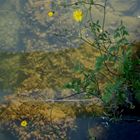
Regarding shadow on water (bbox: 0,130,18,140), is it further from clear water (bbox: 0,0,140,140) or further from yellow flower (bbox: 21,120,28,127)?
yellow flower (bbox: 21,120,28,127)

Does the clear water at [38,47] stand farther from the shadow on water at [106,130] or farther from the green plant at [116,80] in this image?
the green plant at [116,80]

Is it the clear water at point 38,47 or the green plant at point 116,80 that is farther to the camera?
the clear water at point 38,47

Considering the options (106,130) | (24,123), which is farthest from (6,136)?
(106,130)

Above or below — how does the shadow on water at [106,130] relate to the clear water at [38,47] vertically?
below

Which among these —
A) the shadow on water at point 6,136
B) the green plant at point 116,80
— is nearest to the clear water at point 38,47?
the shadow on water at point 6,136

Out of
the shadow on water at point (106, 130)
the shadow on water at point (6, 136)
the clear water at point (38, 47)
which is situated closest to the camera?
the shadow on water at point (106, 130)

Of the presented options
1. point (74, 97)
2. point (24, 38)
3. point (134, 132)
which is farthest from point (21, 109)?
point (24, 38)

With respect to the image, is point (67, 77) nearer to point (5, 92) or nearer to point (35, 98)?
point (35, 98)

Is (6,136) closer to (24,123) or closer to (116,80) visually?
(24,123)

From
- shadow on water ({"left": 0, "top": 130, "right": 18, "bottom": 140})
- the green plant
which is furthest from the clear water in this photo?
the green plant
